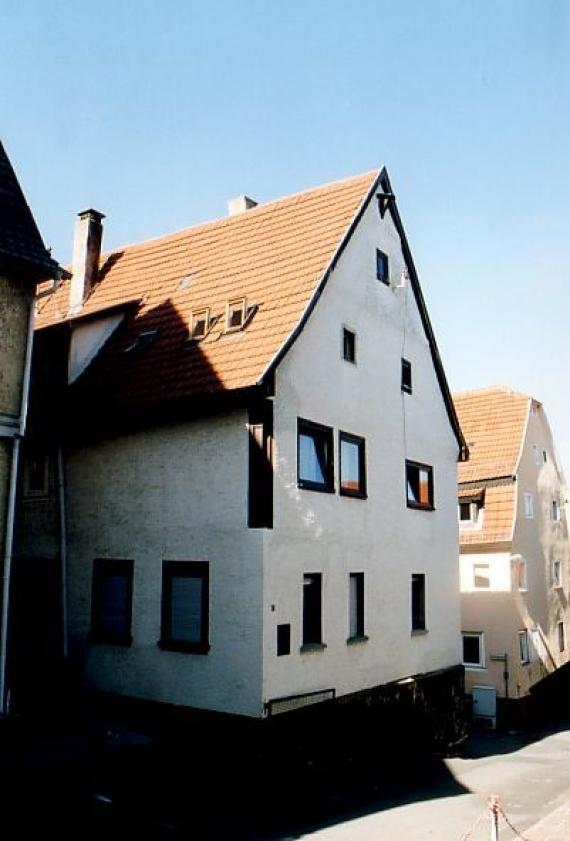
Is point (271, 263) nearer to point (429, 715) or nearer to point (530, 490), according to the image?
point (429, 715)

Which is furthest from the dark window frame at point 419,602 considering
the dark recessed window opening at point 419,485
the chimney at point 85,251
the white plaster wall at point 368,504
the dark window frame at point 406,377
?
the chimney at point 85,251

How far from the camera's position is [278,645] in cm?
1302

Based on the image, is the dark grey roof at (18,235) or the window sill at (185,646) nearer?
the dark grey roof at (18,235)

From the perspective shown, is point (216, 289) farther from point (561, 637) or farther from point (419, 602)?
point (561, 637)

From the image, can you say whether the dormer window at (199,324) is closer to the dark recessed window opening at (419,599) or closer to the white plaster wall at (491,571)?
the dark recessed window opening at (419,599)

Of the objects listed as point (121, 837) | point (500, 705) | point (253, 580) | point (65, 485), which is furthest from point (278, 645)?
point (500, 705)

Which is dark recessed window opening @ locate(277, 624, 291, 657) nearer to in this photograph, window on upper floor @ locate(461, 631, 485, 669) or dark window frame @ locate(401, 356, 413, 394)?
dark window frame @ locate(401, 356, 413, 394)

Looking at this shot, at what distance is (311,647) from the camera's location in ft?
45.4

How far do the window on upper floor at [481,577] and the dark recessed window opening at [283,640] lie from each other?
47.3ft

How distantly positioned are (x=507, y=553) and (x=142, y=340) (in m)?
15.5

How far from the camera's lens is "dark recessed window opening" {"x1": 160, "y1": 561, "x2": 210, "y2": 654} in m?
13.4

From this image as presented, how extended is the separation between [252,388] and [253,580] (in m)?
3.35

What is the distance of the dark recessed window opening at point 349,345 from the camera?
1620 centimetres

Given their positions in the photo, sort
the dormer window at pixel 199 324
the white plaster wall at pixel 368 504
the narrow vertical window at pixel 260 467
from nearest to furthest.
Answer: the narrow vertical window at pixel 260 467 → the white plaster wall at pixel 368 504 → the dormer window at pixel 199 324
